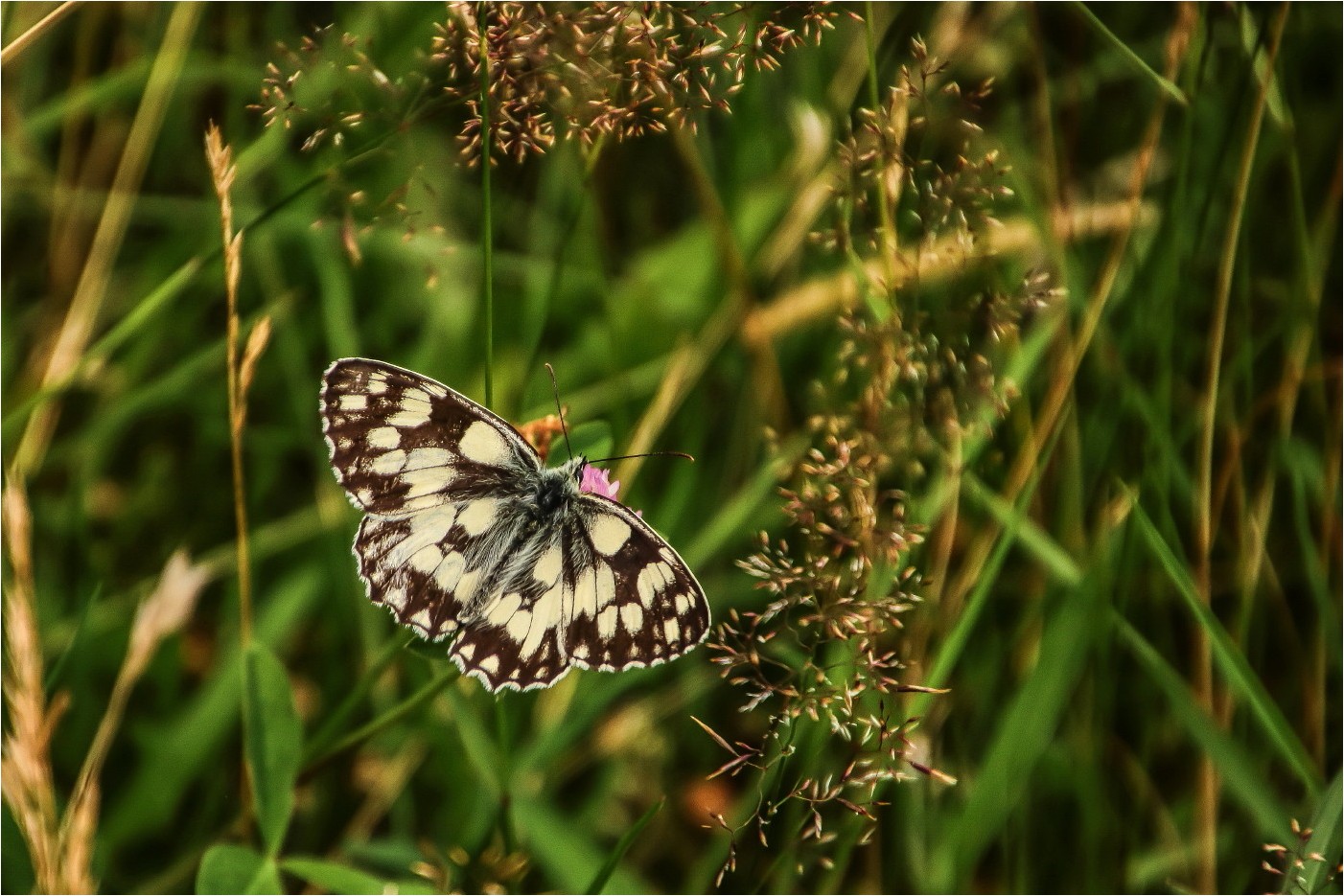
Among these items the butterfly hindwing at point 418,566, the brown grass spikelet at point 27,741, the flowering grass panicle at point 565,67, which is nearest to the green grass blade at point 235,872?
the brown grass spikelet at point 27,741

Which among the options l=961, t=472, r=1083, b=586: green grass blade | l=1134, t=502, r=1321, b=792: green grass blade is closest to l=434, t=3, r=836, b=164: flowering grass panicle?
l=961, t=472, r=1083, b=586: green grass blade

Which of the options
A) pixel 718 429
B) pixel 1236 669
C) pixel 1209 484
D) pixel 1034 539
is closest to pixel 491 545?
pixel 718 429

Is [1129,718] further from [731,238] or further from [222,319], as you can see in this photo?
[222,319]

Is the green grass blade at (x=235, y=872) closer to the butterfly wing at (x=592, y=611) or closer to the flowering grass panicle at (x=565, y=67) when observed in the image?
the butterfly wing at (x=592, y=611)

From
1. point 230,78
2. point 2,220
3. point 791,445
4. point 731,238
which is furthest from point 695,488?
point 2,220

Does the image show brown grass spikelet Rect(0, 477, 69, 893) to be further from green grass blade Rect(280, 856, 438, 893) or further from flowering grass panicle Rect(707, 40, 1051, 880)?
flowering grass panicle Rect(707, 40, 1051, 880)

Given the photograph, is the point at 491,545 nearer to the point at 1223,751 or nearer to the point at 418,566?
the point at 418,566
